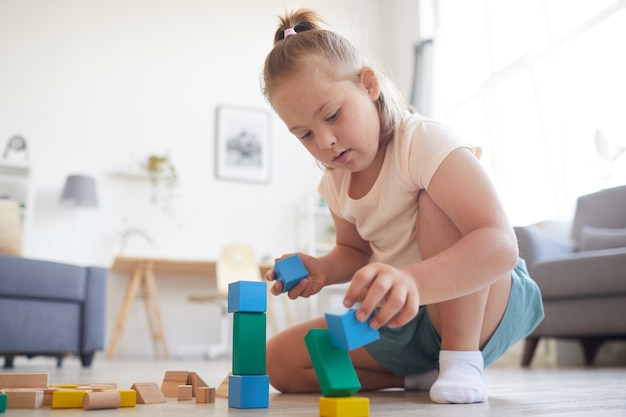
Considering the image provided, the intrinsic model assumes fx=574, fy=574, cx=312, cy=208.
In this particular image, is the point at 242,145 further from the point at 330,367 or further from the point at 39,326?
the point at 330,367

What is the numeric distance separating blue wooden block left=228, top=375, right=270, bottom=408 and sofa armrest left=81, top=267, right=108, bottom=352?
1.88m

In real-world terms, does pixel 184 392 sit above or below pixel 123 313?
below

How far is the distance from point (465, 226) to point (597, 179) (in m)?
2.48

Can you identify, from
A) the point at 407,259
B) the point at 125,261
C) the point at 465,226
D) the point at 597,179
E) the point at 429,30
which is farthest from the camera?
the point at 429,30

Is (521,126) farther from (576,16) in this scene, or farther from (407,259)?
(407,259)

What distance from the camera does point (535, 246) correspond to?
8.24 feet

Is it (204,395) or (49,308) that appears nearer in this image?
(204,395)

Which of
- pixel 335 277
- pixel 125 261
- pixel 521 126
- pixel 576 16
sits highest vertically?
pixel 576 16

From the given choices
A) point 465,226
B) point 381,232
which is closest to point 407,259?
point 381,232

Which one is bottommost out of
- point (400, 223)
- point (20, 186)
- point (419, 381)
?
point (419, 381)

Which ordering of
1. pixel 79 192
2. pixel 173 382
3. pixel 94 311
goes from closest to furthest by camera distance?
pixel 173 382 < pixel 94 311 < pixel 79 192

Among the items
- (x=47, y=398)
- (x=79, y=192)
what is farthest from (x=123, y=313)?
(x=47, y=398)

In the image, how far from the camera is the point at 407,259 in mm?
949

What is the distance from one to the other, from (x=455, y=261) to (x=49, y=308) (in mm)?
2009
